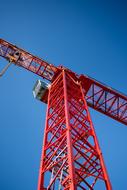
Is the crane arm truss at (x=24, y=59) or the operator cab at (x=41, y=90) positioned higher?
the crane arm truss at (x=24, y=59)

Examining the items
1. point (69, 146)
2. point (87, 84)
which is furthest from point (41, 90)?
point (69, 146)

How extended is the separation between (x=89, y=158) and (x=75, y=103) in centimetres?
516

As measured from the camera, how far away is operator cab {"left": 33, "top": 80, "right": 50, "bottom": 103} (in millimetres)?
19906

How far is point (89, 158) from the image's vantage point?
10680mm

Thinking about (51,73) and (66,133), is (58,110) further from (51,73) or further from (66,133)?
(51,73)

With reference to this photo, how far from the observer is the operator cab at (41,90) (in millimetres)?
19906

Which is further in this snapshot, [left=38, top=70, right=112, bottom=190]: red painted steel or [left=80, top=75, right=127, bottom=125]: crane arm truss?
[left=80, top=75, right=127, bottom=125]: crane arm truss

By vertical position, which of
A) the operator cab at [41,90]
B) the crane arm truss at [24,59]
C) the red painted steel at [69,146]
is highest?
the crane arm truss at [24,59]

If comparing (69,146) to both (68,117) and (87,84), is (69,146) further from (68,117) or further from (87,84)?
(87,84)

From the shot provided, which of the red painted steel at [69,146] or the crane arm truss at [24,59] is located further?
the crane arm truss at [24,59]

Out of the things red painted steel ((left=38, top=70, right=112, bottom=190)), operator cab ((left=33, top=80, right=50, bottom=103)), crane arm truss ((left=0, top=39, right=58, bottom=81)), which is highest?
crane arm truss ((left=0, top=39, right=58, bottom=81))

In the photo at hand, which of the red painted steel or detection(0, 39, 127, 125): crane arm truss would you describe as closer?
the red painted steel

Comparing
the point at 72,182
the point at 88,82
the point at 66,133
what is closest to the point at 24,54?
the point at 88,82

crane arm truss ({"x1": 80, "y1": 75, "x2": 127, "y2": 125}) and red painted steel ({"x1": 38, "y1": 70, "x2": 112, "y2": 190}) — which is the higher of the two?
crane arm truss ({"x1": 80, "y1": 75, "x2": 127, "y2": 125})
